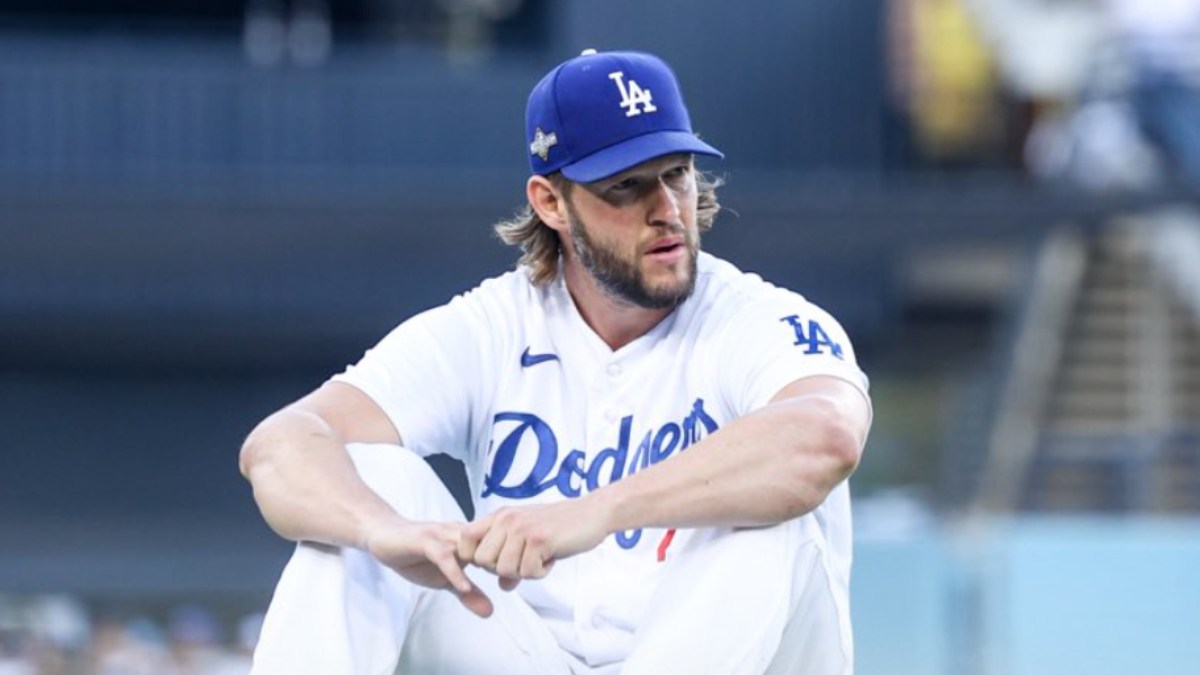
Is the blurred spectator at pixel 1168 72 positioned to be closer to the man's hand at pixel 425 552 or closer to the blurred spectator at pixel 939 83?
the blurred spectator at pixel 939 83

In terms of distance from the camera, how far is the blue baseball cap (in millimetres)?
4051

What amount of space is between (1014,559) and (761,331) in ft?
18.8

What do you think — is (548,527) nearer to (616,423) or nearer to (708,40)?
(616,423)

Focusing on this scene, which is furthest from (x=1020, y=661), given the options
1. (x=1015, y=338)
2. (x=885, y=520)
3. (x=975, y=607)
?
(x=1015, y=338)

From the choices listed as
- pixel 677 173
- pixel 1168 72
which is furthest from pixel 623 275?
pixel 1168 72

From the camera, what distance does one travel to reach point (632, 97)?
13.4 feet

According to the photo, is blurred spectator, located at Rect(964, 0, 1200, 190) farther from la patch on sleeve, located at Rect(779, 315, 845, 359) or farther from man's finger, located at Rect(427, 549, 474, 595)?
man's finger, located at Rect(427, 549, 474, 595)

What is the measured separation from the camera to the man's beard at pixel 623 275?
4117 millimetres

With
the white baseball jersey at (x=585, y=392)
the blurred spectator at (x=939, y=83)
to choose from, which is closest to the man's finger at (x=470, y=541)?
the white baseball jersey at (x=585, y=392)

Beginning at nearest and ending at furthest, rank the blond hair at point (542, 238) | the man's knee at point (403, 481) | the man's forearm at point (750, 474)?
the man's forearm at point (750, 474), the man's knee at point (403, 481), the blond hair at point (542, 238)

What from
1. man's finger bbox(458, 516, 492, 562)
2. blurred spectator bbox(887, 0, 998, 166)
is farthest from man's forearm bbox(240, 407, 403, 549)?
blurred spectator bbox(887, 0, 998, 166)

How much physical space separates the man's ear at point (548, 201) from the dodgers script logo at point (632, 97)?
231mm

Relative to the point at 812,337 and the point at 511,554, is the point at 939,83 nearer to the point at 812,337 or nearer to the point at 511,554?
the point at 812,337

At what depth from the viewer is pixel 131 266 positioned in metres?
12.6
